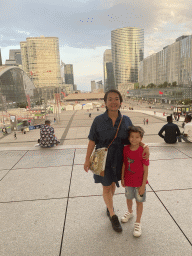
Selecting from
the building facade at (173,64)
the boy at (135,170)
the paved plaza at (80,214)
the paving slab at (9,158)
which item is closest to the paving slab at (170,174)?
the paved plaza at (80,214)

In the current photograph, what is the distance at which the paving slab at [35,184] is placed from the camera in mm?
3115

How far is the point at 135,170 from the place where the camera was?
223 centimetres

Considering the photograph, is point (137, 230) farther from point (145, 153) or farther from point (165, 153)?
point (165, 153)

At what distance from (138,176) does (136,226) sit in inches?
24.5

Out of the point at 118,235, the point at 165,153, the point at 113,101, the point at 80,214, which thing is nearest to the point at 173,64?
the point at 165,153

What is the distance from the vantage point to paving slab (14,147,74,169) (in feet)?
15.0

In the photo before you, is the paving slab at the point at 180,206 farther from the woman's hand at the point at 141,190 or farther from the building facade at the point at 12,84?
the building facade at the point at 12,84

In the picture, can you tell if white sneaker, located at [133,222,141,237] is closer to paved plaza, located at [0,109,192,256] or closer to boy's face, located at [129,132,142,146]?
paved plaza, located at [0,109,192,256]

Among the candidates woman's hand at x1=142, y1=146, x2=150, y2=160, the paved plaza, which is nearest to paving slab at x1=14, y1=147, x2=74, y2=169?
the paved plaza

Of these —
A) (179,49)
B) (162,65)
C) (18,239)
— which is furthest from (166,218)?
(162,65)

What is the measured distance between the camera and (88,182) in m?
3.54

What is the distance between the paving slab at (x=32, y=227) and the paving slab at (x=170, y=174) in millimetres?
1816

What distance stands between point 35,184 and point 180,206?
2611mm

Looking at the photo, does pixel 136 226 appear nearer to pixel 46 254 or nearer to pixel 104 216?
pixel 104 216
